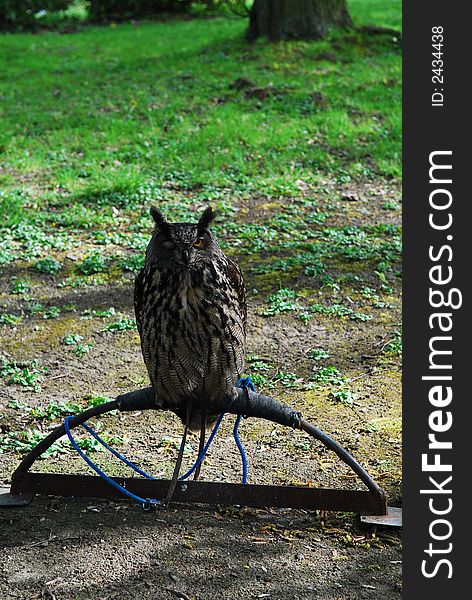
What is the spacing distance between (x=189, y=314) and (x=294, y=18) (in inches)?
449

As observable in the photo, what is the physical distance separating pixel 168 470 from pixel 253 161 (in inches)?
231

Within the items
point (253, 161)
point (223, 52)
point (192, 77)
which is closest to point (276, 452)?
point (253, 161)

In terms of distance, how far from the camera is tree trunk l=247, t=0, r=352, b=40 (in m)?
14.1

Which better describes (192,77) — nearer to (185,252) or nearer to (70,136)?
(70,136)

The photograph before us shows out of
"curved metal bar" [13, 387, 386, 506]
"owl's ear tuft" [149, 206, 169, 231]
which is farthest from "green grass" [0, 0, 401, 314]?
"owl's ear tuft" [149, 206, 169, 231]

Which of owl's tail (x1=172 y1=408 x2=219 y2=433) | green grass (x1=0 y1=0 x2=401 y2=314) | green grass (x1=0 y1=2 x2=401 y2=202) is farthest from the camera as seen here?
green grass (x1=0 y1=2 x2=401 y2=202)

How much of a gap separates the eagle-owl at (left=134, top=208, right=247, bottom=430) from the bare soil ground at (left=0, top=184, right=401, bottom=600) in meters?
0.62

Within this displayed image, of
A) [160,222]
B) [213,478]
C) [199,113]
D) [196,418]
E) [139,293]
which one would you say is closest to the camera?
[160,222]

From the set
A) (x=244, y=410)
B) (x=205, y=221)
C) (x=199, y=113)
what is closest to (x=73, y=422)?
(x=244, y=410)

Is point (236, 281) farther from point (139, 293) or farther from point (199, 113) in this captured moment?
point (199, 113)

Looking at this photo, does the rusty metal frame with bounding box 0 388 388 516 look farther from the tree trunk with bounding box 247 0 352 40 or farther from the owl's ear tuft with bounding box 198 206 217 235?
the tree trunk with bounding box 247 0 352 40

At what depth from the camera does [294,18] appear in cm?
1406

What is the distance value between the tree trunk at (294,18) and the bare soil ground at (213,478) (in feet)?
28.5

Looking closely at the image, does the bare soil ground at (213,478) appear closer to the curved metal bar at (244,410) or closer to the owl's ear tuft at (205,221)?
the curved metal bar at (244,410)
